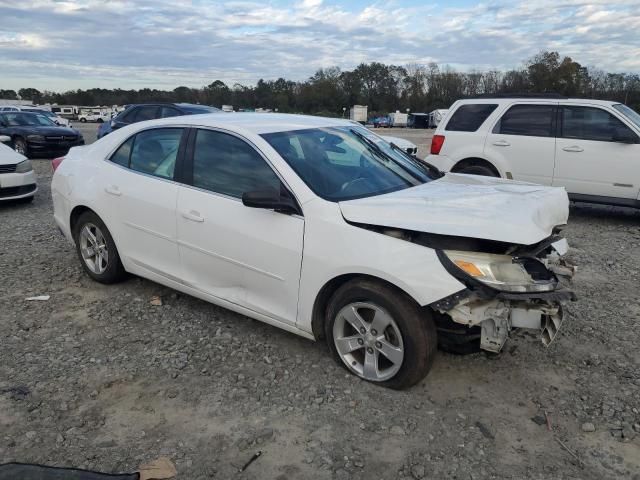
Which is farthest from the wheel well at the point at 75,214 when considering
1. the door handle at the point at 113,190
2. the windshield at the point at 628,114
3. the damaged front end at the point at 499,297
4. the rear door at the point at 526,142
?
the windshield at the point at 628,114

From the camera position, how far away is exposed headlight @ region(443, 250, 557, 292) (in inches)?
120

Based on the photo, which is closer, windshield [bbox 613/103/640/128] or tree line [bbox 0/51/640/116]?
windshield [bbox 613/103/640/128]

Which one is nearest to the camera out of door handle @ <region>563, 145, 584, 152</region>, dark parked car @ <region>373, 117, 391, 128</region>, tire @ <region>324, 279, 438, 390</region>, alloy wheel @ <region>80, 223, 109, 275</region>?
Answer: tire @ <region>324, 279, 438, 390</region>

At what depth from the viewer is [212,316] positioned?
15.0 ft

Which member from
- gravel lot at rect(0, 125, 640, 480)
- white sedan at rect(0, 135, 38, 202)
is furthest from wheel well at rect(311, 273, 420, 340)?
white sedan at rect(0, 135, 38, 202)

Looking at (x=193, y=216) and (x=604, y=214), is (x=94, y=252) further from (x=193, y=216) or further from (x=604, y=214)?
(x=604, y=214)

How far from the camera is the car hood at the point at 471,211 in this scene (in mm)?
3111

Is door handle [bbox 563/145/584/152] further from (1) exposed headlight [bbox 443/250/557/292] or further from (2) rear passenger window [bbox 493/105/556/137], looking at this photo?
(1) exposed headlight [bbox 443/250/557/292]

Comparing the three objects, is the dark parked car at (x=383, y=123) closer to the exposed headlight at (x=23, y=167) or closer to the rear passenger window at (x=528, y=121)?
the rear passenger window at (x=528, y=121)

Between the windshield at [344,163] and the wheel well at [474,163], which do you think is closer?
the windshield at [344,163]

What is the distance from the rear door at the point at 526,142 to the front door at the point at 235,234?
577 centimetres

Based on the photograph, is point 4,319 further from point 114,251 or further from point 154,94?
point 154,94

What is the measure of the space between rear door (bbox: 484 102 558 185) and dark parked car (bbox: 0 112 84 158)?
44.4 feet

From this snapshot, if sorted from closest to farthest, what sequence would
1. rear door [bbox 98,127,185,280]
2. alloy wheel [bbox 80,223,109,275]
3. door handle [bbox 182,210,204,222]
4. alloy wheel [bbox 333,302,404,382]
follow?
alloy wheel [bbox 333,302,404,382]
door handle [bbox 182,210,204,222]
rear door [bbox 98,127,185,280]
alloy wheel [bbox 80,223,109,275]
